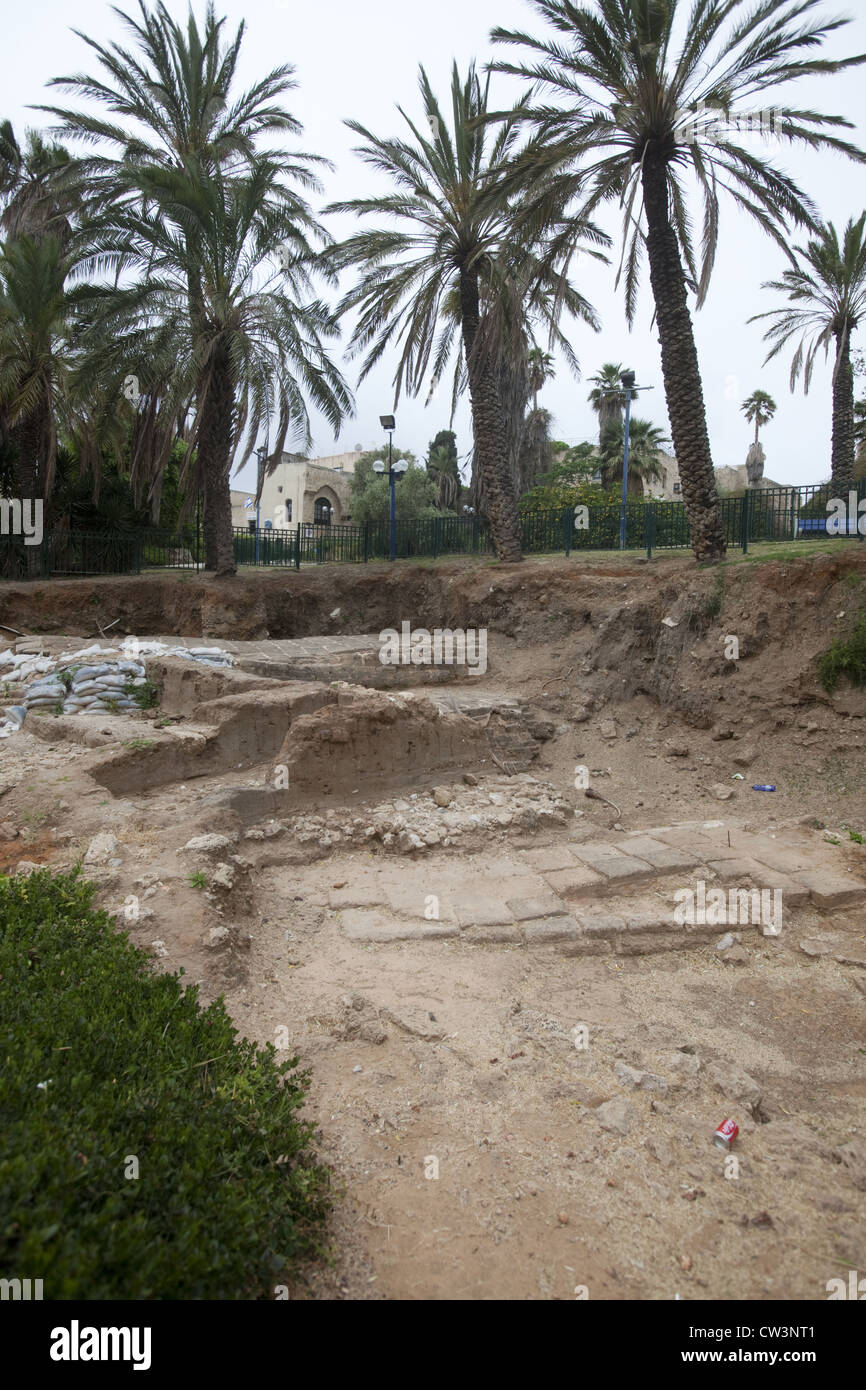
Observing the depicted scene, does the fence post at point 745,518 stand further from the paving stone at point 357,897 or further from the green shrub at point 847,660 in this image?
the paving stone at point 357,897

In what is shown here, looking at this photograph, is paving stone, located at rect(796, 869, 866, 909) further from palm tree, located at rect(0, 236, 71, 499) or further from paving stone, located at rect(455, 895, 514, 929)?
palm tree, located at rect(0, 236, 71, 499)

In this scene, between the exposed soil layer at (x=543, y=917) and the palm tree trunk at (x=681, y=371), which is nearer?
the exposed soil layer at (x=543, y=917)

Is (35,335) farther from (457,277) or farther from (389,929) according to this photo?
(389,929)

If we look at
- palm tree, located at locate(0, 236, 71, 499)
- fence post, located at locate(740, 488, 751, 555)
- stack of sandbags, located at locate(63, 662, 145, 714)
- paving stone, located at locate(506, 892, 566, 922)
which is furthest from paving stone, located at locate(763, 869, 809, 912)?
palm tree, located at locate(0, 236, 71, 499)

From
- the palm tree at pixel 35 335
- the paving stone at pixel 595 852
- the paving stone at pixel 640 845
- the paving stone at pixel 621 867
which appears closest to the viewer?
the paving stone at pixel 621 867

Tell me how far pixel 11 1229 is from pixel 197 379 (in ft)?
47.4

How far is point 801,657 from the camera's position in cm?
894

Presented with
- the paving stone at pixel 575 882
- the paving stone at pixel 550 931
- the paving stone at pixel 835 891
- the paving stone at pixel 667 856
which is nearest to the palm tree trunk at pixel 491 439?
the paving stone at pixel 667 856

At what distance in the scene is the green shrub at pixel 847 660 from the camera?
8.40 meters

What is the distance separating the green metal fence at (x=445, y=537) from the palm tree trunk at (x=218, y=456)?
199 cm

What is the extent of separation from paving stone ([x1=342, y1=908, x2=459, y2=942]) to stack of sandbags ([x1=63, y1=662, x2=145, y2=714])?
14.6ft

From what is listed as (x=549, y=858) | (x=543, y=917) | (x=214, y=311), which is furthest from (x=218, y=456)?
(x=543, y=917)

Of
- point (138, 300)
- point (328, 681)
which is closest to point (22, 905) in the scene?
point (328, 681)

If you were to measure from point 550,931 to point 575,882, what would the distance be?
72 cm
